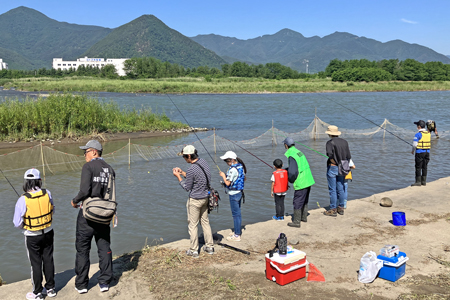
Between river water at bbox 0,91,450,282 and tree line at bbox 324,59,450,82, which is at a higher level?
tree line at bbox 324,59,450,82

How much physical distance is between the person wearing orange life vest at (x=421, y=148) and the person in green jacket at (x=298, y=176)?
4663 mm

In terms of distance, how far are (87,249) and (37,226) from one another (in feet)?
2.43

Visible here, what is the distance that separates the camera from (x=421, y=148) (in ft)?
35.8

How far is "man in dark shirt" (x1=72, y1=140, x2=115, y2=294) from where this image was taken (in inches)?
205

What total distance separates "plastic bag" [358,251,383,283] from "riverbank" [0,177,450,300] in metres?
0.09

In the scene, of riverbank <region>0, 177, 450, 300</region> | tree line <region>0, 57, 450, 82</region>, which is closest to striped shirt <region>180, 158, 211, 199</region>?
riverbank <region>0, 177, 450, 300</region>

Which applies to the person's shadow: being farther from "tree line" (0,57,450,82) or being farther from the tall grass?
"tree line" (0,57,450,82)

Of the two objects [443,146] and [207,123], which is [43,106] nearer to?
[207,123]

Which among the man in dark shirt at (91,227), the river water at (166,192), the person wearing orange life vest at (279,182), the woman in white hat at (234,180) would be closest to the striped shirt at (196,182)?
the woman in white hat at (234,180)

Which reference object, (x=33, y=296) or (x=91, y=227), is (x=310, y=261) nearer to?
(x=91, y=227)

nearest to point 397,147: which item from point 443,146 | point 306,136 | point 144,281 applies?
point 443,146

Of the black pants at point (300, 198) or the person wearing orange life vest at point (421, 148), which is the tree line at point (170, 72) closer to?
the person wearing orange life vest at point (421, 148)

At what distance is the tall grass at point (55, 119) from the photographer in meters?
20.2

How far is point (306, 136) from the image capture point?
2366cm
